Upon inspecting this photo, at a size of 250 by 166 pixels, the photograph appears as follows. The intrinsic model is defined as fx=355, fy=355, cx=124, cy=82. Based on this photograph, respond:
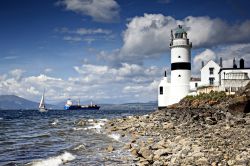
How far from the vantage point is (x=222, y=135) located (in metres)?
19.2

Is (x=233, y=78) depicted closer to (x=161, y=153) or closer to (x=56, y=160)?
(x=161, y=153)

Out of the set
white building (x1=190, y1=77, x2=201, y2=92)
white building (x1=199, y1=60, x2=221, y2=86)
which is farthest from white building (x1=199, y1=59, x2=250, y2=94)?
white building (x1=190, y1=77, x2=201, y2=92)

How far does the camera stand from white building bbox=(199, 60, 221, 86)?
55.2 m

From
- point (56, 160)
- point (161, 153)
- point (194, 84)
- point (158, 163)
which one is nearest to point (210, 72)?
point (194, 84)

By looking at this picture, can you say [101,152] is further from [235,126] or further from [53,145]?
[235,126]

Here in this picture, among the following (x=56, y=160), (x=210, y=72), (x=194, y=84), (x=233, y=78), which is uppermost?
(x=210, y=72)

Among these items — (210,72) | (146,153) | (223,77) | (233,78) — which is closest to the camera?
(146,153)

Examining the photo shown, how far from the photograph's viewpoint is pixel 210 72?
55594mm

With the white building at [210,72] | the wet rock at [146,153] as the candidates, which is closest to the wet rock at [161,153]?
the wet rock at [146,153]

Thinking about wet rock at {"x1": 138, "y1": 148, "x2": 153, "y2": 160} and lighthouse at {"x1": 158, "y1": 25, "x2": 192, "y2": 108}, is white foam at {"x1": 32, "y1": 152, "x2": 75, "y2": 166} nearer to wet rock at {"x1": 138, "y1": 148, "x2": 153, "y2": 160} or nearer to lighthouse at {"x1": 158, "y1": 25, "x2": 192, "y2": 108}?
wet rock at {"x1": 138, "y1": 148, "x2": 153, "y2": 160}

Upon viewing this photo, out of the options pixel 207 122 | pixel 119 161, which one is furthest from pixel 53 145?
pixel 207 122

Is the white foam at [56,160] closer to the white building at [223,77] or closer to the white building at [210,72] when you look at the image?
the white building at [223,77]

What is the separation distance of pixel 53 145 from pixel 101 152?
20.5 ft

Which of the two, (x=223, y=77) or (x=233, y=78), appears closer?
(x=233, y=78)
